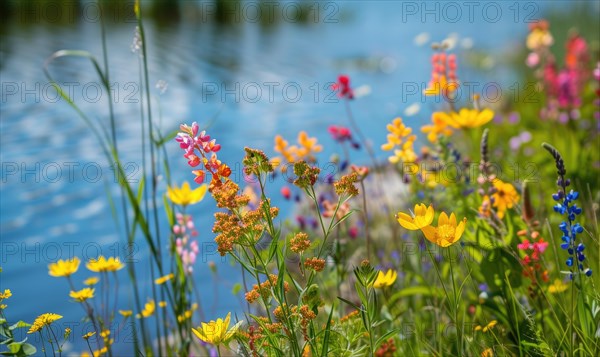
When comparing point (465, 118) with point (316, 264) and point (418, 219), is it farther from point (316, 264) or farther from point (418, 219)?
point (316, 264)

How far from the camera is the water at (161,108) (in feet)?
14.6

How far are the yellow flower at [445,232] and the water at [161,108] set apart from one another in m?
1.02

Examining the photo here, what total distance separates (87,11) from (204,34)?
4179mm

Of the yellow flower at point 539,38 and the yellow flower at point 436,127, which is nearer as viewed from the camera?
the yellow flower at point 436,127

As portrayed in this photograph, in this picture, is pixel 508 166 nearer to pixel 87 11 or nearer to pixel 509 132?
pixel 509 132

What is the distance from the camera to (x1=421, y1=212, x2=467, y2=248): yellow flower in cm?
157

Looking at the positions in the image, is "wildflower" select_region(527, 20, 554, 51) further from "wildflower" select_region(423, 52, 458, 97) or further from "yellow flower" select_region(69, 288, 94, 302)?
"yellow flower" select_region(69, 288, 94, 302)

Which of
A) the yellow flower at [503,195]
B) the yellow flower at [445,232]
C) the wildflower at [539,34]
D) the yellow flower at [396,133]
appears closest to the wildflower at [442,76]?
the yellow flower at [396,133]

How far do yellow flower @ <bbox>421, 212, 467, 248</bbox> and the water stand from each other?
3.33 ft

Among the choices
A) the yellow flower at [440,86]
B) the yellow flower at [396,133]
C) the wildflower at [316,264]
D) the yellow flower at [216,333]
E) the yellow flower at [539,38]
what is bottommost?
the yellow flower at [216,333]

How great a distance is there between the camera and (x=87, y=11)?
17547 millimetres

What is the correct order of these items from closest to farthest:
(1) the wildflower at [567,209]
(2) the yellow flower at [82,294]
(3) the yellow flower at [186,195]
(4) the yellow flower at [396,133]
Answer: (1) the wildflower at [567,209], (2) the yellow flower at [82,294], (3) the yellow flower at [186,195], (4) the yellow flower at [396,133]

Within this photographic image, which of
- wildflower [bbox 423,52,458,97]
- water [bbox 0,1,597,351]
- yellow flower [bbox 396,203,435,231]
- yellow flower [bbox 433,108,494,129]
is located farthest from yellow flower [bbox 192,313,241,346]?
wildflower [bbox 423,52,458,97]

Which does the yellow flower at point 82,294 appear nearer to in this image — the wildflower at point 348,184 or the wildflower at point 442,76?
the wildflower at point 348,184
